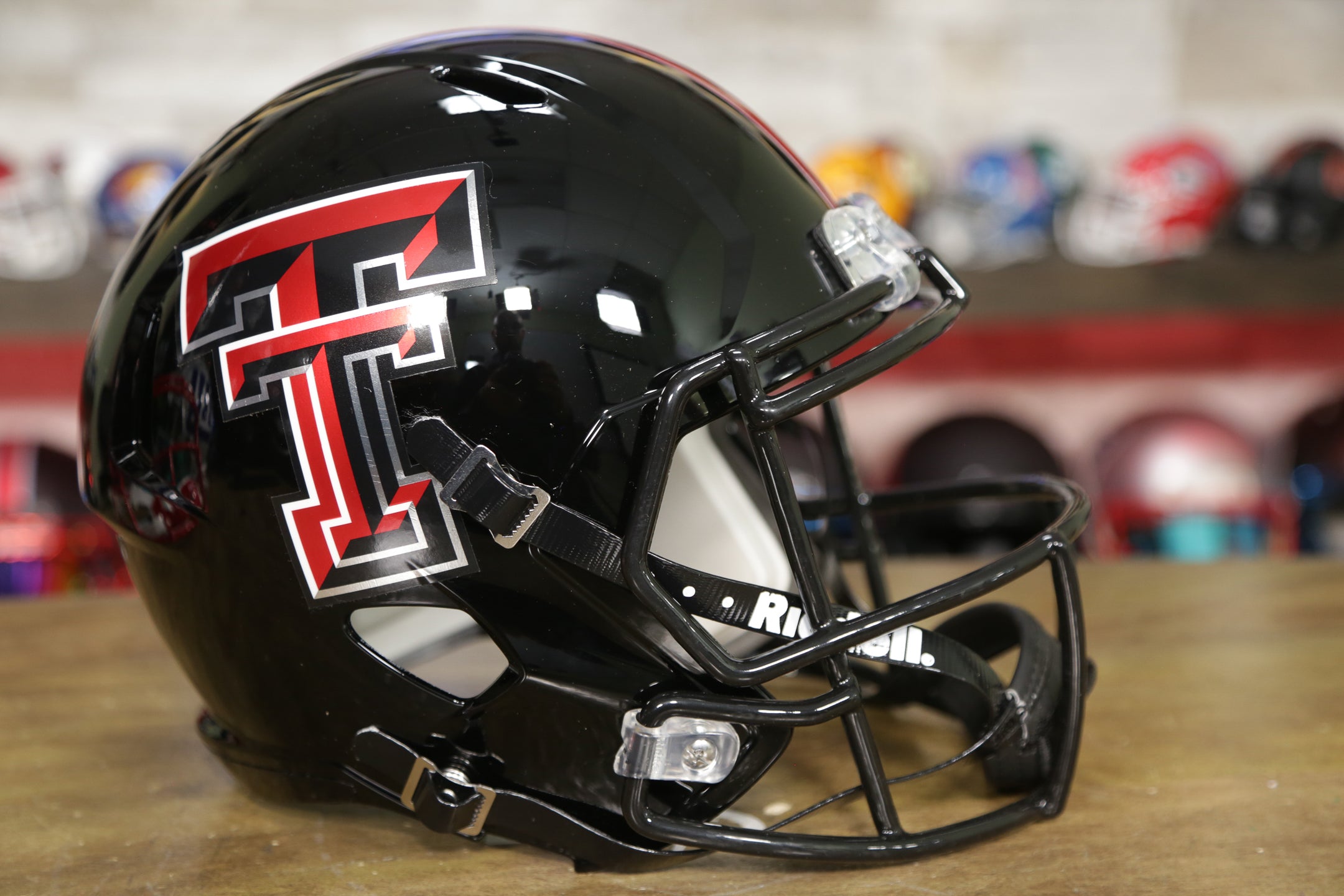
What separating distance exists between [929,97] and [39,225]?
137 centimetres

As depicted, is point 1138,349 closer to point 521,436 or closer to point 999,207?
point 999,207

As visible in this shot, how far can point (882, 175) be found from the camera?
5.16 ft

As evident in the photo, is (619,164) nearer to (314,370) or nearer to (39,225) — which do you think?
(314,370)

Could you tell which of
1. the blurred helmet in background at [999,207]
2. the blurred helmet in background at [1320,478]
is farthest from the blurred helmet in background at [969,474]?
the blurred helmet in background at [1320,478]

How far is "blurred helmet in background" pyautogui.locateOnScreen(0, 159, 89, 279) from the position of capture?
4.72 ft

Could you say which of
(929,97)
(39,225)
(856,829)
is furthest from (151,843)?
(929,97)

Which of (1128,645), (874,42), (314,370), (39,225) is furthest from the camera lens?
(874,42)

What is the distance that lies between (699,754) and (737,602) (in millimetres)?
82

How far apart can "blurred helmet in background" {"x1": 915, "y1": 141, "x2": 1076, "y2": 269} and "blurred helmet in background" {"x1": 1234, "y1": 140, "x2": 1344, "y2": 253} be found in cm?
25

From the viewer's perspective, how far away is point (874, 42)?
71.0 inches

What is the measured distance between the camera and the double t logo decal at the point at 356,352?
0.54 meters

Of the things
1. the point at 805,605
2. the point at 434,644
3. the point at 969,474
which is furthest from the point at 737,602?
the point at 969,474

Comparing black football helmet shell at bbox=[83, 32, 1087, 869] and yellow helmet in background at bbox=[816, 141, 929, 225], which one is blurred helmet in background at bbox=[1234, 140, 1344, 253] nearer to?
yellow helmet in background at bbox=[816, 141, 929, 225]

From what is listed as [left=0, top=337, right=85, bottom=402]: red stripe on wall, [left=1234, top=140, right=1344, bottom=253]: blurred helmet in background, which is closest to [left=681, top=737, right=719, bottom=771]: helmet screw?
[left=1234, top=140, right=1344, bottom=253]: blurred helmet in background
